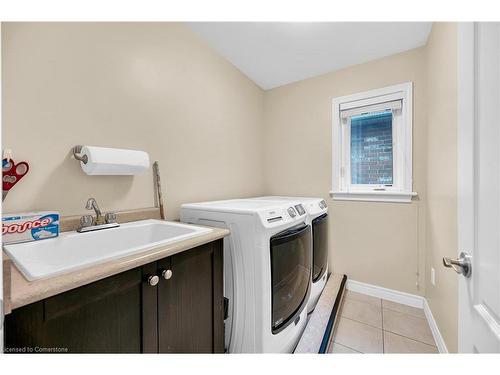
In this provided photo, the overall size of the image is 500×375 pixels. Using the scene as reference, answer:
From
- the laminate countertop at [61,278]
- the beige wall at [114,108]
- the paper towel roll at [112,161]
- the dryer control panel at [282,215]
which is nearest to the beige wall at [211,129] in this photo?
the beige wall at [114,108]

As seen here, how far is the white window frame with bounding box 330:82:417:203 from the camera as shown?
194 cm

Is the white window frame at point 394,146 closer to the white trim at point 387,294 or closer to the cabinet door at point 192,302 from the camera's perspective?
the white trim at point 387,294

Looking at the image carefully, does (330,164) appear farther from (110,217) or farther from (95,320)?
(95,320)

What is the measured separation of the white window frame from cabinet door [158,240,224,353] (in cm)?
165

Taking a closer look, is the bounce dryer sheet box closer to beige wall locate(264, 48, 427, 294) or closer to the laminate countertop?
the laminate countertop

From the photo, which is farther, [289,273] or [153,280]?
[289,273]

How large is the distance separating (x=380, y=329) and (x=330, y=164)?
4.91 feet

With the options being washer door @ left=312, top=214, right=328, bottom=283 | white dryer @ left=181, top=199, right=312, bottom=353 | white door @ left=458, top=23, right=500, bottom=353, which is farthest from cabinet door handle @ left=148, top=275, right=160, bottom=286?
washer door @ left=312, top=214, right=328, bottom=283

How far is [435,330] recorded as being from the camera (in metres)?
1.56

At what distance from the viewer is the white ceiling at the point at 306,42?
167 cm

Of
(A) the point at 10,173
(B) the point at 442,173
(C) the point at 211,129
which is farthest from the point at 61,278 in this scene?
(B) the point at 442,173

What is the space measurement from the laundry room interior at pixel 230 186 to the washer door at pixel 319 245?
1.0 inches

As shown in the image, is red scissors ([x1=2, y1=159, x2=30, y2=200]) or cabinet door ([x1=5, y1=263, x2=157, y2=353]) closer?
cabinet door ([x1=5, y1=263, x2=157, y2=353])
